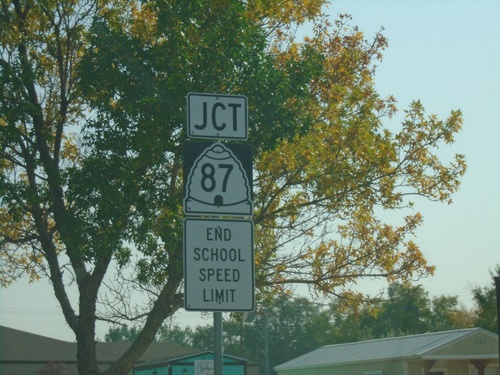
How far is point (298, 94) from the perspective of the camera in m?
15.9

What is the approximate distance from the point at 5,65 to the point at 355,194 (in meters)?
7.20

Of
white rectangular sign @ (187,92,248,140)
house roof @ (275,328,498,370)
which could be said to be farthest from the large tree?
house roof @ (275,328,498,370)

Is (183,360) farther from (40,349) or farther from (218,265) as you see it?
(218,265)

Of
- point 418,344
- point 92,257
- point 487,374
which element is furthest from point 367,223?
point 487,374

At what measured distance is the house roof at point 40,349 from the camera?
51.0 m

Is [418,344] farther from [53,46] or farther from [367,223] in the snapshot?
[53,46]

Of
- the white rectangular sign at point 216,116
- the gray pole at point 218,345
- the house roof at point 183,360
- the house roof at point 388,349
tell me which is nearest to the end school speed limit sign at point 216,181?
the white rectangular sign at point 216,116

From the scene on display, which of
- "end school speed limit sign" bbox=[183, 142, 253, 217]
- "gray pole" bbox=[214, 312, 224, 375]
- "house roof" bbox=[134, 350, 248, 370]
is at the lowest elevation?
"gray pole" bbox=[214, 312, 224, 375]

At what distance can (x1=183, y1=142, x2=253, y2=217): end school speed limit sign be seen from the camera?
690cm

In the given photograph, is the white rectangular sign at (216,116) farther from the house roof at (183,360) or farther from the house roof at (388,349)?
the house roof at (183,360)

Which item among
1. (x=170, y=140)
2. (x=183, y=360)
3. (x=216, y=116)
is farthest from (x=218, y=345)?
(x=183, y=360)

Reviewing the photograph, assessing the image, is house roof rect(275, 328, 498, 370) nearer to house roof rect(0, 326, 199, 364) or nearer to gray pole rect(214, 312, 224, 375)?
house roof rect(0, 326, 199, 364)

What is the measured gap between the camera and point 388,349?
44.1 metres

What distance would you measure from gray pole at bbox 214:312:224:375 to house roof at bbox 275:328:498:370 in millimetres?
34347
